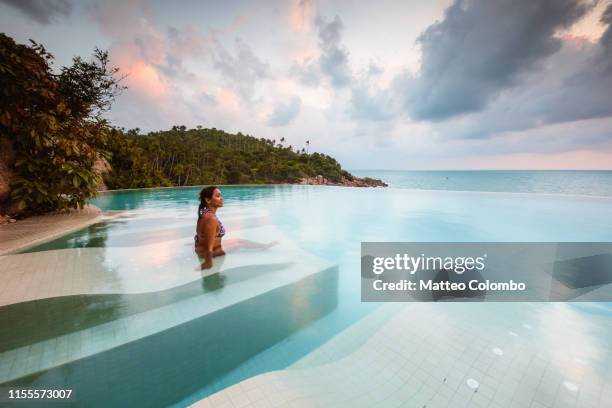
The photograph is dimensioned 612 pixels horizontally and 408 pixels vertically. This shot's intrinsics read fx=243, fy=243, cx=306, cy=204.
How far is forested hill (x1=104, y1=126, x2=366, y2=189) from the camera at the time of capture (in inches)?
830

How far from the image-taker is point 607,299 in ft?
11.0

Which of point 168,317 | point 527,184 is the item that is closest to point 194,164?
point 168,317

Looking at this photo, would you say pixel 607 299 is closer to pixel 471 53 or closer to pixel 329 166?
pixel 471 53

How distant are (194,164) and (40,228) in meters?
28.9

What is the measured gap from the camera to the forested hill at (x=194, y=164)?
21.1 metres

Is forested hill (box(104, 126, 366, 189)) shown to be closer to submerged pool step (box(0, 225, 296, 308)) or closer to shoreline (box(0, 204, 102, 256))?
shoreline (box(0, 204, 102, 256))

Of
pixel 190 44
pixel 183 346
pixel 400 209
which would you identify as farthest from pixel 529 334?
pixel 190 44

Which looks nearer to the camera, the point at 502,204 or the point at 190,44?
the point at 502,204

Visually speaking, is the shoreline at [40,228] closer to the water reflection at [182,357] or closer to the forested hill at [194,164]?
the water reflection at [182,357]

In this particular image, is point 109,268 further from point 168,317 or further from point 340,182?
point 340,182

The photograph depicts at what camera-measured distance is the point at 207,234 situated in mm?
3594

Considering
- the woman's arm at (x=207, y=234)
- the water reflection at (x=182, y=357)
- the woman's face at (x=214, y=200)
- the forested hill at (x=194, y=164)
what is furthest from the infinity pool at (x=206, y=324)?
the forested hill at (x=194, y=164)

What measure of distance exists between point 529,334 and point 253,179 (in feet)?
125

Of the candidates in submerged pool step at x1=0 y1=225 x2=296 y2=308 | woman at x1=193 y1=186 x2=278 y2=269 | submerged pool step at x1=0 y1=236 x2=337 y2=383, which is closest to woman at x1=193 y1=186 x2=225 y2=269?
woman at x1=193 y1=186 x2=278 y2=269
